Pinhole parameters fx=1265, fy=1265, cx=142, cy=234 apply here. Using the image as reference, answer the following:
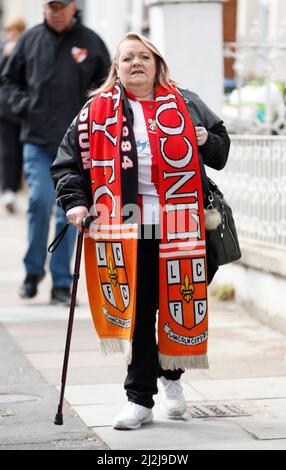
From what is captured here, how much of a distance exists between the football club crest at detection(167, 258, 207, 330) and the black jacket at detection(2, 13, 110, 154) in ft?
10.6

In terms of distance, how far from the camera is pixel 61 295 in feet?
29.2

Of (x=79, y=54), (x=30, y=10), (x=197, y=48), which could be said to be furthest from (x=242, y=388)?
(x=30, y=10)

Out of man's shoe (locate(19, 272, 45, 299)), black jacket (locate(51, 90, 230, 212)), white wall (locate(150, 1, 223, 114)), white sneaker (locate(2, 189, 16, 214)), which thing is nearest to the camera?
black jacket (locate(51, 90, 230, 212))

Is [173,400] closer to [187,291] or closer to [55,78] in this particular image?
[187,291]

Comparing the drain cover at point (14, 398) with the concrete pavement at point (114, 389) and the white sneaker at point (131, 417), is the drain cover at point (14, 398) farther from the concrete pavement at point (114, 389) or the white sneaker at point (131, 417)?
the white sneaker at point (131, 417)

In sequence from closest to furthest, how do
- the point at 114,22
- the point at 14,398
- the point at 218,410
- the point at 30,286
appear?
the point at 218,410 → the point at 14,398 → the point at 30,286 → the point at 114,22

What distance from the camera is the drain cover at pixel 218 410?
19.6 feet

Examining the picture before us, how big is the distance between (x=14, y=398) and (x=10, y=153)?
26.8ft

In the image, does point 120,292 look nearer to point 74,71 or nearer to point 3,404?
point 3,404

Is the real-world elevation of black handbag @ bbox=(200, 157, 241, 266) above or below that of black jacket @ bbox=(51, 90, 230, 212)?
below

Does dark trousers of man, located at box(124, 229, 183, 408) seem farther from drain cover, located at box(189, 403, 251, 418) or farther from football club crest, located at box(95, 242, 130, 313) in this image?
drain cover, located at box(189, 403, 251, 418)

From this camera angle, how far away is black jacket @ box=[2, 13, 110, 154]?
28.8 ft

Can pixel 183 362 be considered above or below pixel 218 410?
above

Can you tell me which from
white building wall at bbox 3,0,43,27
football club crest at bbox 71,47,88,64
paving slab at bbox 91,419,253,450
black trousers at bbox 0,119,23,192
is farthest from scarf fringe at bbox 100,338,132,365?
white building wall at bbox 3,0,43,27
